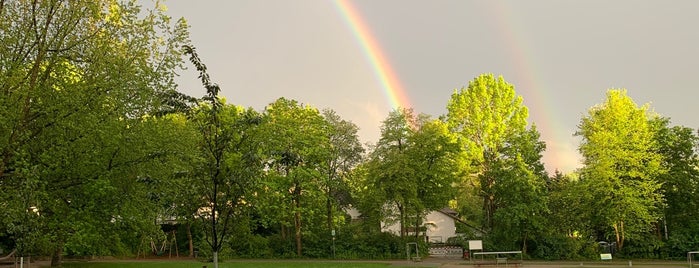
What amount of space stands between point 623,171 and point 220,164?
34190mm

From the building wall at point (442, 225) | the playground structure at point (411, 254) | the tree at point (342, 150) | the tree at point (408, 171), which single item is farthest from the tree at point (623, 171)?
the building wall at point (442, 225)

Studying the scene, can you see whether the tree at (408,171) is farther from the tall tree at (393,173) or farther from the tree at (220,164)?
the tree at (220,164)

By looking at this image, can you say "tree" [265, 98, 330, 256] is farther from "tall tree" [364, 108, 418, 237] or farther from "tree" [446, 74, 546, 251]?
"tree" [446, 74, 546, 251]

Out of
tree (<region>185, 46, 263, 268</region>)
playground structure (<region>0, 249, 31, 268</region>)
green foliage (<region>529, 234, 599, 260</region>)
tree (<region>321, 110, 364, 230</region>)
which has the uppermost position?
tree (<region>321, 110, 364, 230</region>)

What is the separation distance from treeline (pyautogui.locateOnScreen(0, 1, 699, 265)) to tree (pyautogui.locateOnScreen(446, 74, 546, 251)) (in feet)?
0.39

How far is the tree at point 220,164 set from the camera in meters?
10.3

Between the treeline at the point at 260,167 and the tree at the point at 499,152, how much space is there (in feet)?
0.39

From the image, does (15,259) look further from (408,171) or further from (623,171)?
(623,171)

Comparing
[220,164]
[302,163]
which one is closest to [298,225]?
[302,163]

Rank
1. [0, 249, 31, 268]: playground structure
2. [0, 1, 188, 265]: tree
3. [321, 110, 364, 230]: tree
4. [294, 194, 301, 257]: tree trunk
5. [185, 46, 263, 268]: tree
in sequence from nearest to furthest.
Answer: [185, 46, 263, 268]: tree
[0, 1, 188, 265]: tree
[0, 249, 31, 268]: playground structure
[294, 194, 301, 257]: tree trunk
[321, 110, 364, 230]: tree

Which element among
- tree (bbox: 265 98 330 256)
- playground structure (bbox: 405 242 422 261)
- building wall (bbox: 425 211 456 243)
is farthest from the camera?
building wall (bbox: 425 211 456 243)

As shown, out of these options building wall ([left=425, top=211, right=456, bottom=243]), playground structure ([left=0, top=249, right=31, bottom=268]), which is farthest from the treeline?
building wall ([left=425, top=211, right=456, bottom=243])

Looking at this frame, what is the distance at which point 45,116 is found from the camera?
479 inches

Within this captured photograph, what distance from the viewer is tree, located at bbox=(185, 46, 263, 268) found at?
10297 mm
